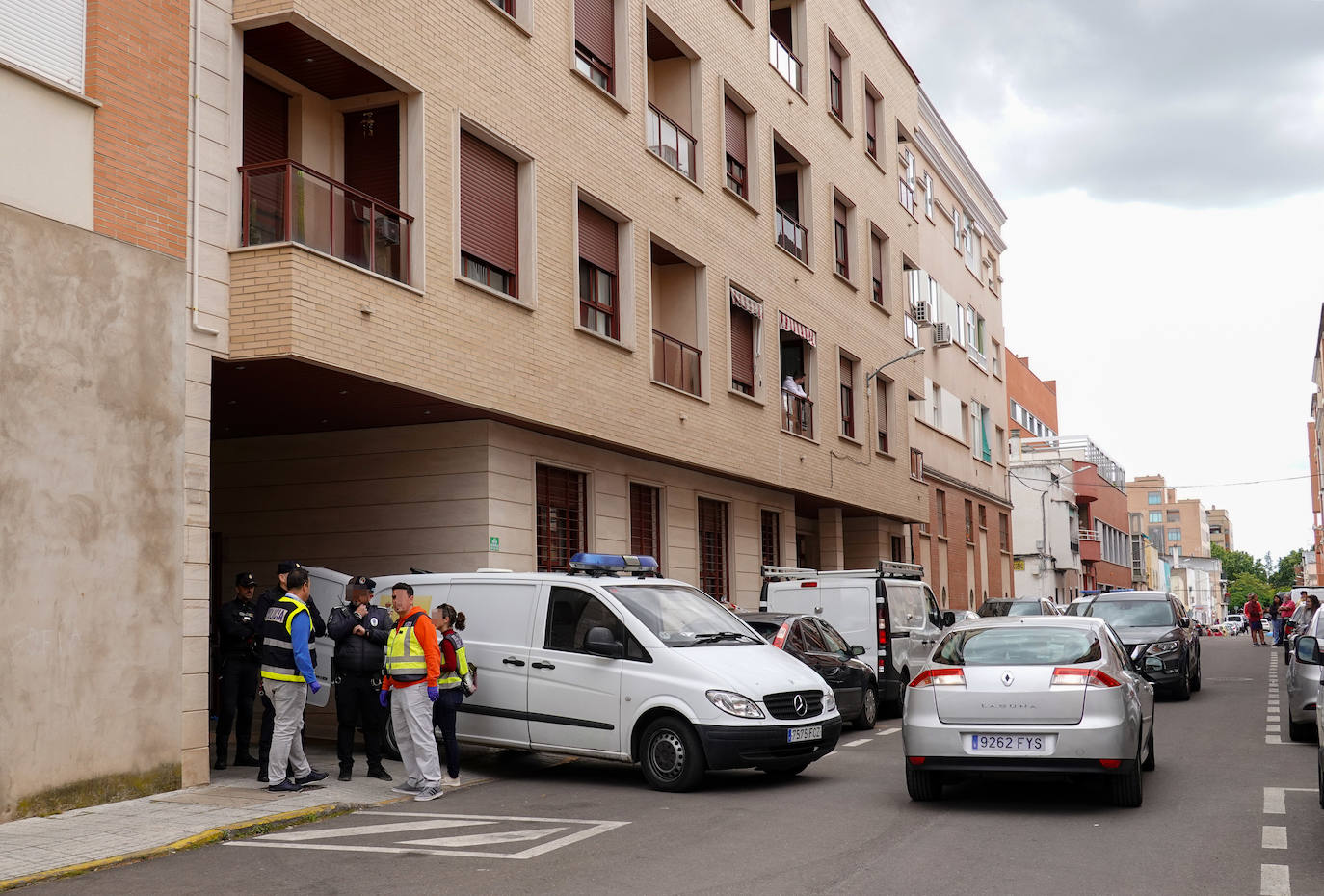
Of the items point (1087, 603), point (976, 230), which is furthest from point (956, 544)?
Result: point (1087, 603)

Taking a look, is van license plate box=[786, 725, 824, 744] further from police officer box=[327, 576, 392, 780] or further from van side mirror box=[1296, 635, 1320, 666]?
van side mirror box=[1296, 635, 1320, 666]

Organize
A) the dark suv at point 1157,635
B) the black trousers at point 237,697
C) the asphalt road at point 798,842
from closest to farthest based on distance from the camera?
the asphalt road at point 798,842 → the black trousers at point 237,697 → the dark suv at point 1157,635

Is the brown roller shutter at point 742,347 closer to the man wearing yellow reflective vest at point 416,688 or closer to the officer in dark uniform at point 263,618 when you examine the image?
the officer in dark uniform at point 263,618

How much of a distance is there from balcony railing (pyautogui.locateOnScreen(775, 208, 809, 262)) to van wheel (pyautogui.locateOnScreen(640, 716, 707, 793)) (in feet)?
53.6

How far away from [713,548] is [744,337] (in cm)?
394

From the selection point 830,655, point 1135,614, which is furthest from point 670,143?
point 1135,614

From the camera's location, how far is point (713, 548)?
934 inches

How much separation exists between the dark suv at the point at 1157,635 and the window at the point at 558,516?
8.12 meters

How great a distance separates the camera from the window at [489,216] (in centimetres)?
1602

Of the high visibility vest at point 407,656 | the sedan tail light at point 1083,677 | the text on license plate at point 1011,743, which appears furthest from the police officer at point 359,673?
the sedan tail light at point 1083,677

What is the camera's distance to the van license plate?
11.2 meters

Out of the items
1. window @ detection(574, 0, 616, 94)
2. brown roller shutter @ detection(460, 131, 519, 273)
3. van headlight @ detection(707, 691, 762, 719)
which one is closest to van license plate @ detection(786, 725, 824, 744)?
van headlight @ detection(707, 691, 762, 719)

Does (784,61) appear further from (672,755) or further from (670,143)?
(672,755)

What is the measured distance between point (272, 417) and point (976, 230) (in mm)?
36987
